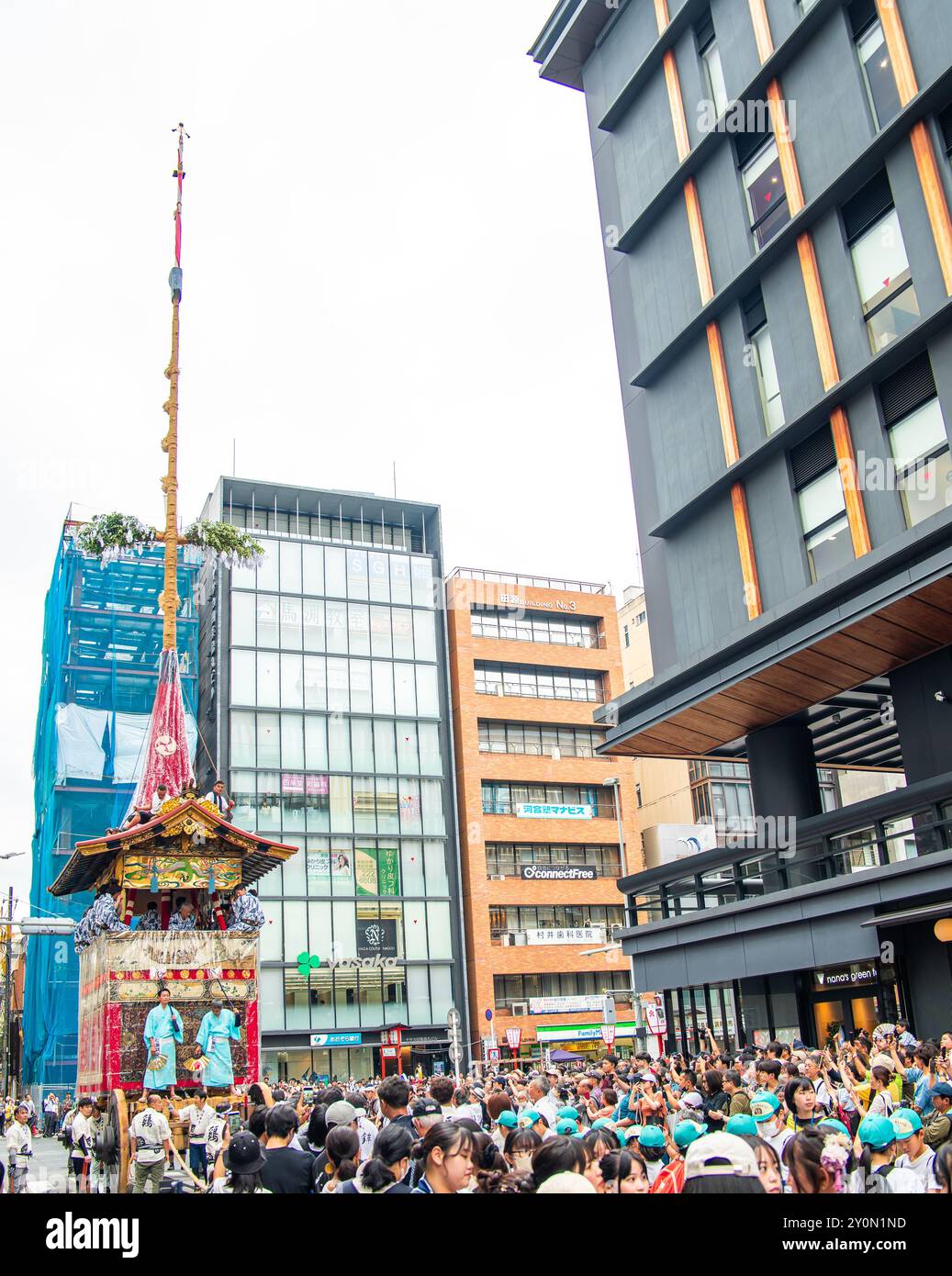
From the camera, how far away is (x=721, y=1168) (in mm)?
4746

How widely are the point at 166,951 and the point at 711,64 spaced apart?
84.1 feet

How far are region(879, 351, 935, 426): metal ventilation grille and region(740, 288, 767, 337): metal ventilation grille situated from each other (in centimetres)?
492

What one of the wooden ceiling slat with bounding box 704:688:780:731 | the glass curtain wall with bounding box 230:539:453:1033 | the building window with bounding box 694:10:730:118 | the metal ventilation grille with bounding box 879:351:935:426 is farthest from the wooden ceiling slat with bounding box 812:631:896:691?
the glass curtain wall with bounding box 230:539:453:1033

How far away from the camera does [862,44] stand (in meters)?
24.7

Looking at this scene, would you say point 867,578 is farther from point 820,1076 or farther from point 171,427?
point 171,427

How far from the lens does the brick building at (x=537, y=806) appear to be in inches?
2345

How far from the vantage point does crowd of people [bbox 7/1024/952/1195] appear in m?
5.52

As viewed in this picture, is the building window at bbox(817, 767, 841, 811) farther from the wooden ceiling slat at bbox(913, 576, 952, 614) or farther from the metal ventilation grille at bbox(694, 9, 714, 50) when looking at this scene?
the metal ventilation grille at bbox(694, 9, 714, 50)

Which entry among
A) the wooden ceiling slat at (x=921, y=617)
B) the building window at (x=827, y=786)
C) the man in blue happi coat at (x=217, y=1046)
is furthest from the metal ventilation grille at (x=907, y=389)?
the building window at (x=827, y=786)

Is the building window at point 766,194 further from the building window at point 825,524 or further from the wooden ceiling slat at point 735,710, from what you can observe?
the wooden ceiling slat at point 735,710

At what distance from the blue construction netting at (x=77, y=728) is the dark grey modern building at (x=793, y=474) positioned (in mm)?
28092

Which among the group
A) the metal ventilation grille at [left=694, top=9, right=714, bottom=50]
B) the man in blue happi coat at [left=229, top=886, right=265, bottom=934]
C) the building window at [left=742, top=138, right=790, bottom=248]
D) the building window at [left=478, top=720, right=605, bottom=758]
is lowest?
the man in blue happi coat at [left=229, top=886, right=265, bottom=934]

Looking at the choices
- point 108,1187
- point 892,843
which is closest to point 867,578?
point 892,843
